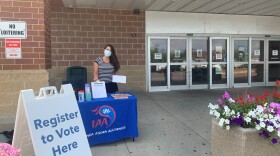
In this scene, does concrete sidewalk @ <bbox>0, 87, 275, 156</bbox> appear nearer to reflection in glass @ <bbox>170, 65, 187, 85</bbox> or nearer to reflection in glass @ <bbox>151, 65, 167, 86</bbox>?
reflection in glass @ <bbox>151, 65, 167, 86</bbox>

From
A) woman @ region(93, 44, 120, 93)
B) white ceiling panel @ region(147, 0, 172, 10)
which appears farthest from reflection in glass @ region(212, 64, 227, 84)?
woman @ region(93, 44, 120, 93)

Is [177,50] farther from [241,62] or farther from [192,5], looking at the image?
[241,62]

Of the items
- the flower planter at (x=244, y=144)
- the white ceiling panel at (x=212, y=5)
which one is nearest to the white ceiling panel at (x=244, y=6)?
the white ceiling panel at (x=212, y=5)

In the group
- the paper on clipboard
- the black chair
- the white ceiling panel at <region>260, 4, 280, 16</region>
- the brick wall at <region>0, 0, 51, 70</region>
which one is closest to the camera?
the paper on clipboard

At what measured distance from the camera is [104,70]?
16.2 ft

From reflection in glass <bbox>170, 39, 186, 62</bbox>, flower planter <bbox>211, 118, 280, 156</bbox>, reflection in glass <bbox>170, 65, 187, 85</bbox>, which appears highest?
reflection in glass <bbox>170, 39, 186, 62</bbox>

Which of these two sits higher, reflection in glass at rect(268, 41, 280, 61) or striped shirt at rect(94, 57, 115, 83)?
reflection in glass at rect(268, 41, 280, 61)

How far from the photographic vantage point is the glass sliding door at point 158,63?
981 cm

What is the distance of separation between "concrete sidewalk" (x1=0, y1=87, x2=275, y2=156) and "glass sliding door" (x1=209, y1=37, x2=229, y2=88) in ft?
7.25

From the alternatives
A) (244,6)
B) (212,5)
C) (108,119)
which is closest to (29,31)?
(108,119)

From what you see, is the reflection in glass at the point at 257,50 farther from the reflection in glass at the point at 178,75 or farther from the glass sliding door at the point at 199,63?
the reflection in glass at the point at 178,75

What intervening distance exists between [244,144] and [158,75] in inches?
285

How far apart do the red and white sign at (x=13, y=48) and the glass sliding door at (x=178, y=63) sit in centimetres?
618

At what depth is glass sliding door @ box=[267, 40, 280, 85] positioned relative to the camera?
36.8 feet
